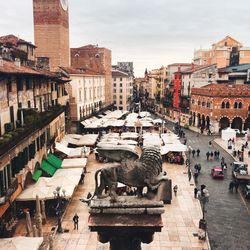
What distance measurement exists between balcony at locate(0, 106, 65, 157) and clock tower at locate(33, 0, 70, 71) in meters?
28.8

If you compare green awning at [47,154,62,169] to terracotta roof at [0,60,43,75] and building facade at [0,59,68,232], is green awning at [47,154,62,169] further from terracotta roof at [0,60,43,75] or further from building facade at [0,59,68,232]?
terracotta roof at [0,60,43,75]

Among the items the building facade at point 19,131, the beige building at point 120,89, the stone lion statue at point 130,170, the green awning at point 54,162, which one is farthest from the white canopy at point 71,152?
the beige building at point 120,89

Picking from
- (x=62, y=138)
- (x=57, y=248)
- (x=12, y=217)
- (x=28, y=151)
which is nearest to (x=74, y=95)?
(x=62, y=138)

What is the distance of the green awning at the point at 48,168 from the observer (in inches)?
1134

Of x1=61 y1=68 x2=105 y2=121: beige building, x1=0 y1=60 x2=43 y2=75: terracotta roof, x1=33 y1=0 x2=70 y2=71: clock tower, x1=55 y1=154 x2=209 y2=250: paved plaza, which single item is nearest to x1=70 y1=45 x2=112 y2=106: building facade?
x1=61 y1=68 x2=105 y2=121: beige building

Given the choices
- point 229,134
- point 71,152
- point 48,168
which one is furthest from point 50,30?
point 48,168

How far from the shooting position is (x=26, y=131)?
24047 mm

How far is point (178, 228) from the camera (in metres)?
21.3

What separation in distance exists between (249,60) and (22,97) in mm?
74481

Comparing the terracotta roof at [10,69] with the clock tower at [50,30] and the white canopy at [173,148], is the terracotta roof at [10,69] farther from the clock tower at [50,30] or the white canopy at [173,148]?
the clock tower at [50,30]

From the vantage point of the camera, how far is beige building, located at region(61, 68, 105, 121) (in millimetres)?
56438

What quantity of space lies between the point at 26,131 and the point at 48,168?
21.6 feet

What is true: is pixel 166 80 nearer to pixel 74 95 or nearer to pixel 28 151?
pixel 74 95

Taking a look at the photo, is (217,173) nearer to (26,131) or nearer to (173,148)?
(173,148)
